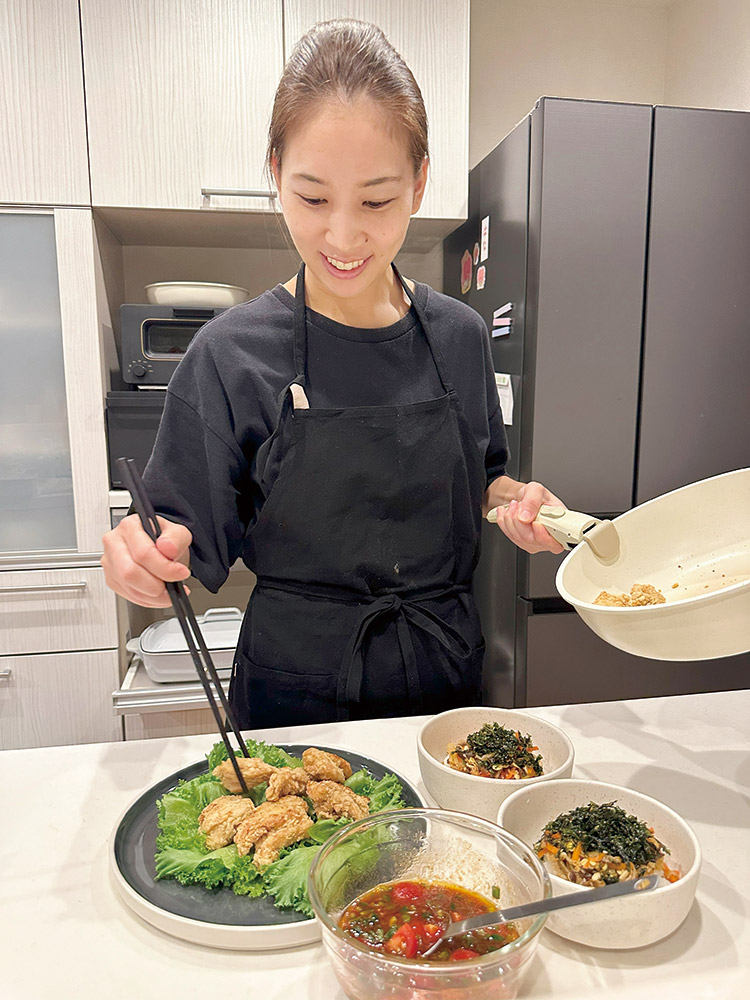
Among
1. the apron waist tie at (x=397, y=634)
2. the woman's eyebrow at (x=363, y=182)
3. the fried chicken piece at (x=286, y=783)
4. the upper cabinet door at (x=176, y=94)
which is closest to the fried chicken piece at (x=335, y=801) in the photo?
the fried chicken piece at (x=286, y=783)

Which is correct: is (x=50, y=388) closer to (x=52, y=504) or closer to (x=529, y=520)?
(x=52, y=504)

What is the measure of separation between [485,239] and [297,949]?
2073 millimetres

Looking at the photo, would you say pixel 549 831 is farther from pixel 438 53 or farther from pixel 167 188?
pixel 438 53

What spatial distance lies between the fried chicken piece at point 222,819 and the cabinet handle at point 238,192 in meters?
1.78

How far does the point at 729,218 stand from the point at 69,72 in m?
1.86

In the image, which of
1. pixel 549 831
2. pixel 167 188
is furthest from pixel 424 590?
pixel 167 188

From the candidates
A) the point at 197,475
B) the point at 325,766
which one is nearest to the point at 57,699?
the point at 197,475

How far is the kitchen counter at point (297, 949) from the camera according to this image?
26.0 inches

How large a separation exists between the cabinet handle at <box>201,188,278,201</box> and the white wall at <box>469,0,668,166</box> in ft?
3.16

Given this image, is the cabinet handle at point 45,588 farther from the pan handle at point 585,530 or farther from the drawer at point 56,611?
the pan handle at point 585,530

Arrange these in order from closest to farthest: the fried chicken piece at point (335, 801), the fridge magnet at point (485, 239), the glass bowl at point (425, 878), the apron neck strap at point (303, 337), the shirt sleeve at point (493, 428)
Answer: the glass bowl at point (425, 878) < the fried chicken piece at point (335, 801) < the apron neck strap at point (303, 337) < the shirt sleeve at point (493, 428) < the fridge magnet at point (485, 239)

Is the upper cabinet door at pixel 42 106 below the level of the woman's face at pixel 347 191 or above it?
above

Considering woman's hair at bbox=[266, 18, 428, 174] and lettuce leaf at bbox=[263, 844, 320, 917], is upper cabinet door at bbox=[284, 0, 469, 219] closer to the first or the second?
woman's hair at bbox=[266, 18, 428, 174]

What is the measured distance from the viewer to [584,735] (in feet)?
→ 3.61
